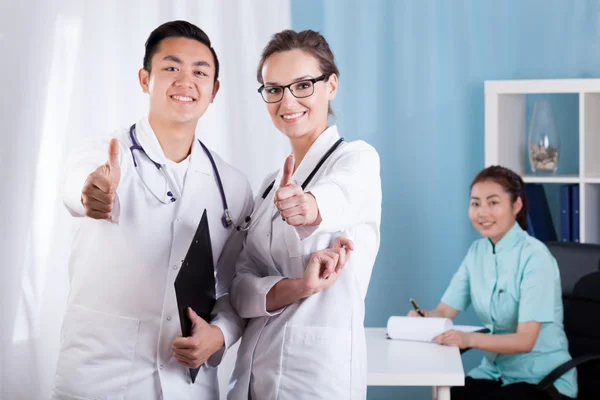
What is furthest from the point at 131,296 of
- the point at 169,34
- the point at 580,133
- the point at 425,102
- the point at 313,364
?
the point at 425,102

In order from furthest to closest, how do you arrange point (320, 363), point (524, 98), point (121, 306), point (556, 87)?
point (524, 98), point (556, 87), point (121, 306), point (320, 363)

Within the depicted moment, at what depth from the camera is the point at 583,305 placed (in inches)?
111

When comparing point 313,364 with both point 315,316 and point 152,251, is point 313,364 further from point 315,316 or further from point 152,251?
point 152,251

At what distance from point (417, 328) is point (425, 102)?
5.04ft

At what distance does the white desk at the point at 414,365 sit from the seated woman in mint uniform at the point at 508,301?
0.13m

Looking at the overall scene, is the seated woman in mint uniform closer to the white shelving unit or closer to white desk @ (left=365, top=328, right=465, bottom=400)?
white desk @ (left=365, top=328, right=465, bottom=400)

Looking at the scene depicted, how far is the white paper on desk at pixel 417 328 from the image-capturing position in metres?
2.61

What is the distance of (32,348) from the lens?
276 centimetres

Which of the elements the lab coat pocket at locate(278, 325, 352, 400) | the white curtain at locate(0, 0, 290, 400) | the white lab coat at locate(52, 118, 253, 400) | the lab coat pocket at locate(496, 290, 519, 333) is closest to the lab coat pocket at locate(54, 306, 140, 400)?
the white lab coat at locate(52, 118, 253, 400)

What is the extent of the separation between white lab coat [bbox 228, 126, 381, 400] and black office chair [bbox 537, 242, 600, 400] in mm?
1396

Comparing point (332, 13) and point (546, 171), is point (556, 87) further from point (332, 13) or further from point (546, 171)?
point (332, 13)

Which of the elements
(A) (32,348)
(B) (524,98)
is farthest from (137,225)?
(B) (524,98)

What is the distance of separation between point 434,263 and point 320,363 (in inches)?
90.2

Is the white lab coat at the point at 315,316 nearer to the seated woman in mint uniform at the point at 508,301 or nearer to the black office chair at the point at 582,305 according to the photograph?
the seated woman in mint uniform at the point at 508,301
